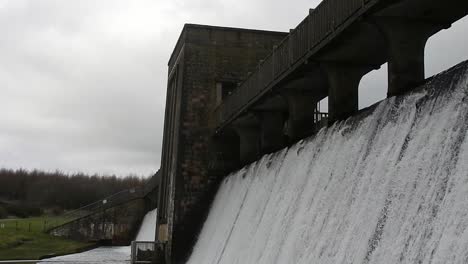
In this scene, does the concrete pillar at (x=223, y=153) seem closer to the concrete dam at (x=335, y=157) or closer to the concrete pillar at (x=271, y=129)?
the concrete dam at (x=335, y=157)

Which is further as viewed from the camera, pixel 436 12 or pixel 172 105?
pixel 172 105

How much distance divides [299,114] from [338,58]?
359 cm

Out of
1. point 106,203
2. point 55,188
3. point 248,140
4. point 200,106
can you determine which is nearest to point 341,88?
point 248,140

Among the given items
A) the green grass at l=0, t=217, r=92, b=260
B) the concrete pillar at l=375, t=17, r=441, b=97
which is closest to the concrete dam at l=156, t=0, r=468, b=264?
the concrete pillar at l=375, t=17, r=441, b=97

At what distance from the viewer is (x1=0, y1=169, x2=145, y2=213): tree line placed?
3563 inches

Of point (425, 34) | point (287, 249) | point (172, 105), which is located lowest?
point (287, 249)

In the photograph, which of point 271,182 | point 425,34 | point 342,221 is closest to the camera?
point 342,221

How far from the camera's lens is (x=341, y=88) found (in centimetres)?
1305

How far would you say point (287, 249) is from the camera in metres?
11.4

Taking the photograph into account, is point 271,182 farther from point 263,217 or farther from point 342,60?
point 342,60

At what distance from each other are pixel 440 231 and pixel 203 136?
61.8 ft

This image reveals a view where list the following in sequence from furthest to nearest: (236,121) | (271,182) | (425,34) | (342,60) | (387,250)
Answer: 1. (236,121)
2. (271,182)
3. (342,60)
4. (425,34)
5. (387,250)

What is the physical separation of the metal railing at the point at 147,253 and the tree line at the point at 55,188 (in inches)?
2607

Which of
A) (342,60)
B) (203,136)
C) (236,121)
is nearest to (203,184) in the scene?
(203,136)
